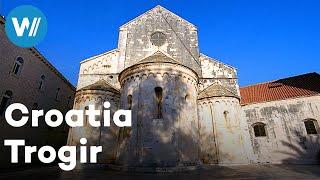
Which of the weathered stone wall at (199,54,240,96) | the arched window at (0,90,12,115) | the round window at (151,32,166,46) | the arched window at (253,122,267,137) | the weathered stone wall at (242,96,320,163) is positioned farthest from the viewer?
the round window at (151,32,166,46)

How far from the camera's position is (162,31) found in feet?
69.2

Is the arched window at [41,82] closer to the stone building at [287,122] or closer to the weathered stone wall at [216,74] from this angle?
the weathered stone wall at [216,74]

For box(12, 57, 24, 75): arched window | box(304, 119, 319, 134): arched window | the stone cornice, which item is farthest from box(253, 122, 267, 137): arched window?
box(12, 57, 24, 75): arched window

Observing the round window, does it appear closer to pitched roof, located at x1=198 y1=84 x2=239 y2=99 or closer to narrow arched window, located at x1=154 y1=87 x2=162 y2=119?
pitched roof, located at x1=198 y1=84 x2=239 y2=99

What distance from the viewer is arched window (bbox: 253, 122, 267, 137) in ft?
66.1

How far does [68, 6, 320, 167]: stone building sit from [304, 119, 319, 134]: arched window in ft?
Answer: 2.81

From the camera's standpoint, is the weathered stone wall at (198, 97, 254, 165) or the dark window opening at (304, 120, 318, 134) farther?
the dark window opening at (304, 120, 318, 134)

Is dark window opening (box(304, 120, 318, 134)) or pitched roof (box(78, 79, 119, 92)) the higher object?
pitched roof (box(78, 79, 119, 92))

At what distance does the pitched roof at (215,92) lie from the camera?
17266mm

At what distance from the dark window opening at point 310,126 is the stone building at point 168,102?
0.88 m

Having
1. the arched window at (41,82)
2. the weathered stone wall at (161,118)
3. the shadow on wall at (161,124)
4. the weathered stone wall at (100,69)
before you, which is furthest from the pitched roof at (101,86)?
the arched window at (41,82)

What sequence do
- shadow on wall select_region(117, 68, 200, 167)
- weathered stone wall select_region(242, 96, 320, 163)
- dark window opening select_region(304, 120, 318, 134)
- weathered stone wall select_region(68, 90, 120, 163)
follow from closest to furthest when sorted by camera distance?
shadow on wall select_region(117, 68, 200, 167) < weathered stone wall select_region(68, 90, 120, 163) < weathered stone wall select_region(242, 96, 320, 163) < dark window opening select_region(304, 120, 318, 134)

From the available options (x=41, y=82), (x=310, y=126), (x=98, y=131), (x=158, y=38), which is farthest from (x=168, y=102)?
(x=41, y=82)

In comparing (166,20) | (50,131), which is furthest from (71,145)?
(166,20)
